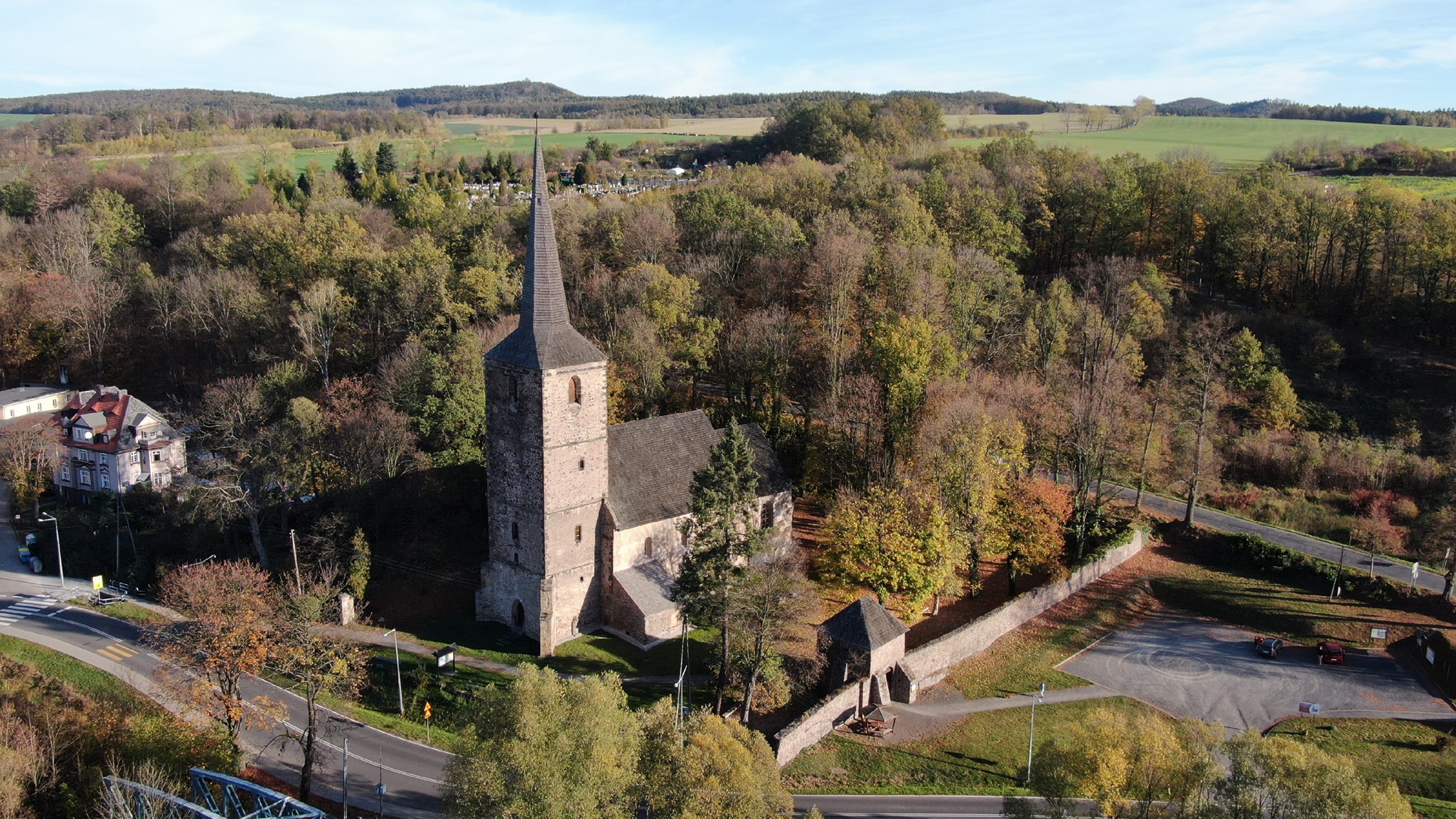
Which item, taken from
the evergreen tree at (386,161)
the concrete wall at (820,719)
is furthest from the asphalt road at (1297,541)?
the evergreen tree at (386,161)

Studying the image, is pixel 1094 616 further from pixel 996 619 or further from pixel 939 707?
pixel 939 707

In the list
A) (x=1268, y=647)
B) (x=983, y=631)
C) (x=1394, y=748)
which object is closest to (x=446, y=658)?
(x=983, y=631)

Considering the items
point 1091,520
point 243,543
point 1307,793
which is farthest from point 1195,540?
point 243,543

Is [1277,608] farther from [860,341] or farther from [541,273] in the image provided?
[541,273]

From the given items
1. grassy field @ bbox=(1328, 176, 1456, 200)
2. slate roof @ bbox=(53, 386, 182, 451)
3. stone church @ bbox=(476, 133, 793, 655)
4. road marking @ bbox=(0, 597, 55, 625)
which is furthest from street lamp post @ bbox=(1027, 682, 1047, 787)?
grassy field @ bbox=(1328, 176, 1456, 200)

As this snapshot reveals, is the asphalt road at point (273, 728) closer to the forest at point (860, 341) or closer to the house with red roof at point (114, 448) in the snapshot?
the forest at point (860, 341)

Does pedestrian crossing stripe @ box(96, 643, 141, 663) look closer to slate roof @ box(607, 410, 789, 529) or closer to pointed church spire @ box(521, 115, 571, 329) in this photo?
slate roof @ box(607, 410, 789, 529)
